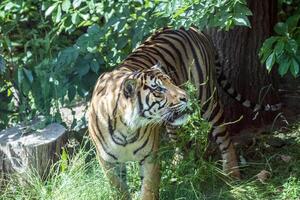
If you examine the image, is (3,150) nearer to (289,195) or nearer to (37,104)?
(37,104)

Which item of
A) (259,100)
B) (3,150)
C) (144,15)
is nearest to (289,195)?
(259,100)

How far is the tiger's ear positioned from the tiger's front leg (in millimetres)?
566

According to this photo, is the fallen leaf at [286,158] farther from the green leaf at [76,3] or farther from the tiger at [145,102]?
the green leaf at [76,3]

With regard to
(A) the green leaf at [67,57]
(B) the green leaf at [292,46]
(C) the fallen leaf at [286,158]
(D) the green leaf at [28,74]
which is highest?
(B) the green leaf at [292,46]

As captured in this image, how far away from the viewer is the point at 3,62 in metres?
5.77

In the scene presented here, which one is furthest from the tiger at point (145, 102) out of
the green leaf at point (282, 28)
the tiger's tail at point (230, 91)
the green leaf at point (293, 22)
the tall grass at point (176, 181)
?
the green leaf at point (293, 22)

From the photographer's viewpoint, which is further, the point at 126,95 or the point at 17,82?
the point at 17,82

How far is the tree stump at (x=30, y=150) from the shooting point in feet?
16.4

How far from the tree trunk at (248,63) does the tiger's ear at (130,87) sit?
1.93m

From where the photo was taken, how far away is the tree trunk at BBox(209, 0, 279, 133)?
600cm

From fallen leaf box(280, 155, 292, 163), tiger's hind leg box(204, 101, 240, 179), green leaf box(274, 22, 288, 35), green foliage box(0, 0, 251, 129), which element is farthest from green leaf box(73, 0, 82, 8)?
fallen leaf box(280, 155, 292, 163)

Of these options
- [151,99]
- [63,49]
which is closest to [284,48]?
[151,99]

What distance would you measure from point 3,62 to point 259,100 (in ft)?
7.65

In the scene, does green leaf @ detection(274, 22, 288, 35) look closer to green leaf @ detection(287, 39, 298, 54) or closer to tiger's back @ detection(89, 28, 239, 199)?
green leaf @ detection(287, 39, 298, 54)
